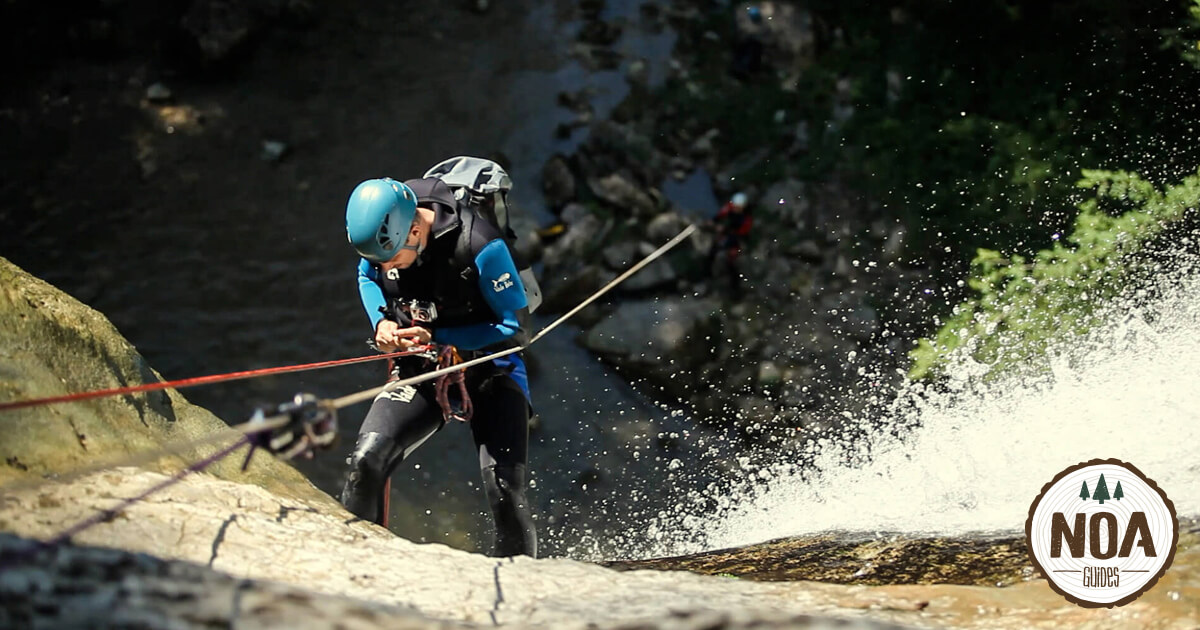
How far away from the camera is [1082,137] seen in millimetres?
9172

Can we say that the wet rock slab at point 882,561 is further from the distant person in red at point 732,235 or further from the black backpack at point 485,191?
the distant person in red at point 732,235

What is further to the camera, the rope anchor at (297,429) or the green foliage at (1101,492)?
the green foliage at (1101,492)

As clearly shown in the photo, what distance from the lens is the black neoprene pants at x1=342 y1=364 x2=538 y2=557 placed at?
4711 mm

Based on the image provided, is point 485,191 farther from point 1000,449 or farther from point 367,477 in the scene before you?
point 1000,449

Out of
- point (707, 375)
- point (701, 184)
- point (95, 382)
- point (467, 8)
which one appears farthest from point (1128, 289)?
point (467, 8)

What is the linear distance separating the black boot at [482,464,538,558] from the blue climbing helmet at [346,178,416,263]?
135 cm

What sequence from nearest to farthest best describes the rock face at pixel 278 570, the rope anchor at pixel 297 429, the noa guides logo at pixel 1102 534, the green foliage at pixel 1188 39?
the rock face at pixel 278 570 < the rope anchor at pixel 297 429 < the noa guides logo at pixel 1102 534 < the green foliage at pixel 1188 39

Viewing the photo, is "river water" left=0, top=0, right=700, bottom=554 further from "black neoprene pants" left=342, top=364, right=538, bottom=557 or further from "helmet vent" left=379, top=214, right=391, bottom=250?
"helmet vent" left=379, top=214, right=391, bottom=250

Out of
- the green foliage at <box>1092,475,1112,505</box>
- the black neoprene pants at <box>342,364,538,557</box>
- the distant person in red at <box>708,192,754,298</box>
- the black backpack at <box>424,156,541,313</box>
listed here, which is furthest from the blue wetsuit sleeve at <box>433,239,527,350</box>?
the distant person in red at <box>708,192,754,298</box>

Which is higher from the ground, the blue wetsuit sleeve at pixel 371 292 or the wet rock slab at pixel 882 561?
the blue wetsuit sleeve at pixel 371 292

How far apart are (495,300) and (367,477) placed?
3.65 feet

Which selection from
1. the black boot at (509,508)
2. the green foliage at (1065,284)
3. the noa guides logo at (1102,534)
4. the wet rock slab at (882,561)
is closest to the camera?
the noa guides logo at (1102,534)

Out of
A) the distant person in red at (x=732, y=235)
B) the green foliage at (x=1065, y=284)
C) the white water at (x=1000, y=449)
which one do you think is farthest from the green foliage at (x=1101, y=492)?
the distant person in red at (x=732, y=235)

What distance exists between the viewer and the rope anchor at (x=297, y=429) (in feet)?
10.3
